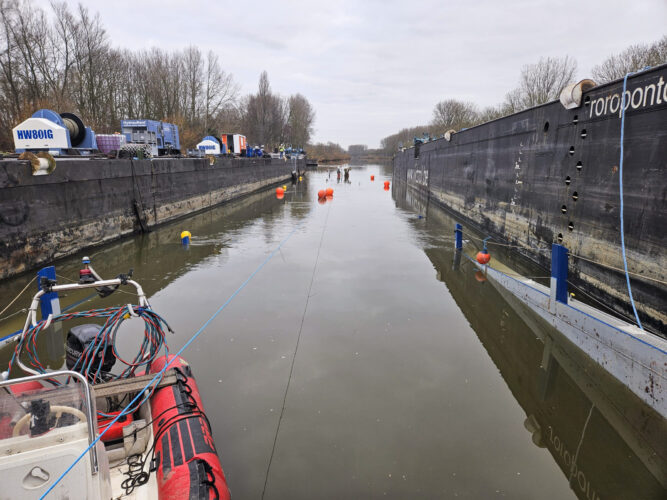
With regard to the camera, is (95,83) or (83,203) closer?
(83,203)

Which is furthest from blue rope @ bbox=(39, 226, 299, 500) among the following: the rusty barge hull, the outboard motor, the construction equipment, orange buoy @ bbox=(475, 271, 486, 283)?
the construction equipment

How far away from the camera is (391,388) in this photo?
204 inches

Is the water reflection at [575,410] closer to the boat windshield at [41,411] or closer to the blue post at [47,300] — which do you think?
the boat windshield at [41,411]

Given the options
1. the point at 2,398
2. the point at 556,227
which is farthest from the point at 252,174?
the point at 2,398

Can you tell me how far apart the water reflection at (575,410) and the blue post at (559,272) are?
64cm

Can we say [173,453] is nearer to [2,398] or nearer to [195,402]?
[195,402]

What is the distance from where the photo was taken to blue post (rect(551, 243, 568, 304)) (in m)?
6.19

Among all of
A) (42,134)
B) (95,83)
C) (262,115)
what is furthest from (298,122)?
(42,134)

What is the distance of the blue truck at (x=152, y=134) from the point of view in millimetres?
23156

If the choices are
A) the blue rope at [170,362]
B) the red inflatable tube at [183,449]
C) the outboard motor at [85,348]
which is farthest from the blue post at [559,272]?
the outboard motor at [85,348]

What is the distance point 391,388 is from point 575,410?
221cm

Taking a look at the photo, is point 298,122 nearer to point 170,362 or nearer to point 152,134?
point 152,134

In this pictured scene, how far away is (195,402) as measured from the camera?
150 inches

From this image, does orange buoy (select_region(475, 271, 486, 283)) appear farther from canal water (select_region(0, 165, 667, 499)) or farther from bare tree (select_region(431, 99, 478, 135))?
bare tree (select_region(431, 99, 478, 135))
